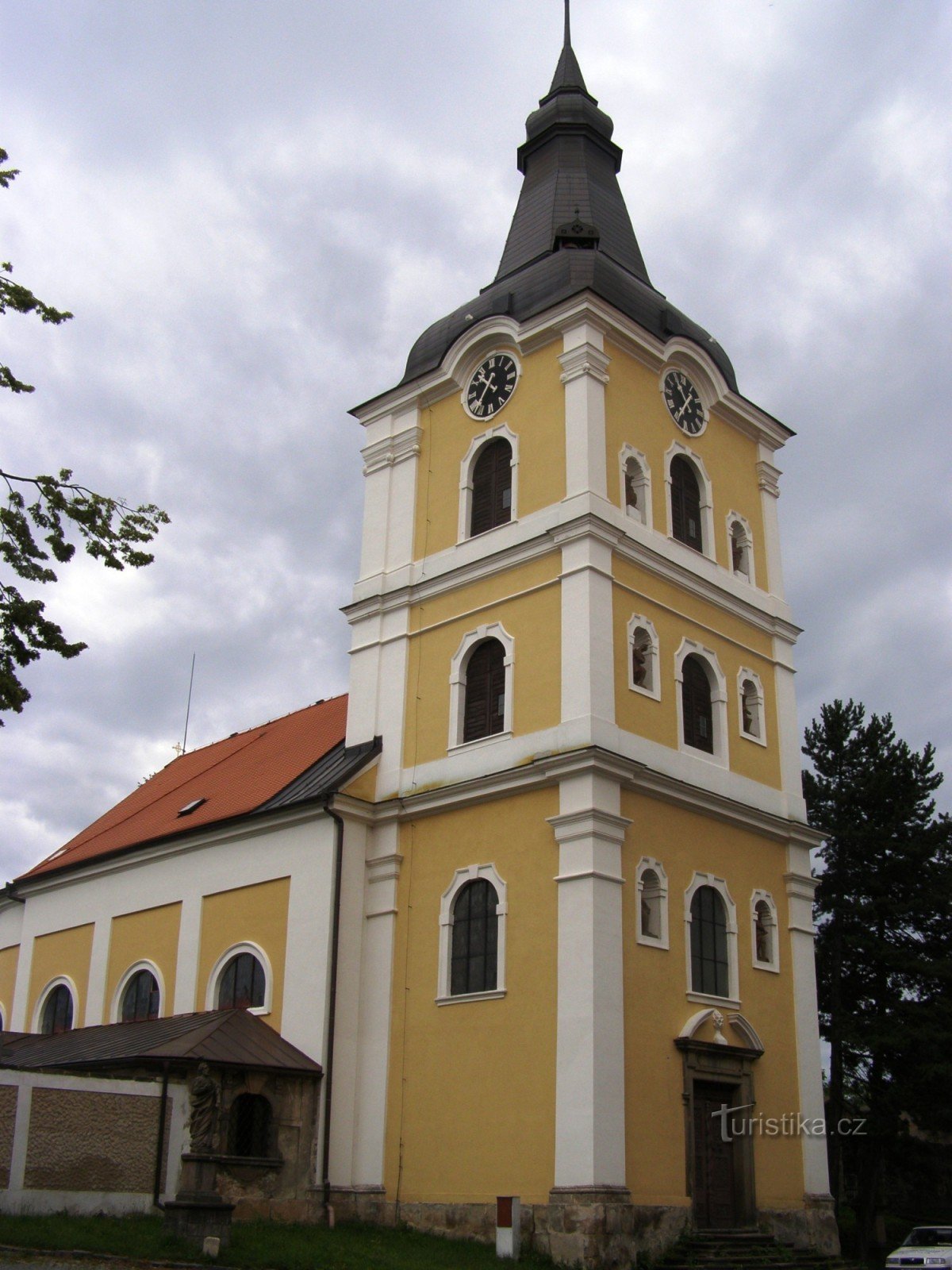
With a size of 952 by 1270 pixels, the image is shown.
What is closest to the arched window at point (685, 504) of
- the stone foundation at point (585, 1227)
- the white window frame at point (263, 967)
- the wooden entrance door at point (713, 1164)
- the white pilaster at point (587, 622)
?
the white pilaster at point (587, 622)

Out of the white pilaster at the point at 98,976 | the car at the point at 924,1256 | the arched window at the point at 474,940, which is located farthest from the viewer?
the white pilaster at the point at 98,976

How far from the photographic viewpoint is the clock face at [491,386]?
78.0 ft

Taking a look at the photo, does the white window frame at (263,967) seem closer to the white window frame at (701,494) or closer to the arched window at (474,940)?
the arched window at (474,940)

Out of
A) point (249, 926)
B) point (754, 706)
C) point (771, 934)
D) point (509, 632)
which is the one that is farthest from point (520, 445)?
point (249, 926)

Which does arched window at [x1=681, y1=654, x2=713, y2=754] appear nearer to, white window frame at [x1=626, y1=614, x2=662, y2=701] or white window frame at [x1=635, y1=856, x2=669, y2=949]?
white window frame at [x1=626, y1=614, x2=662, y2=701]

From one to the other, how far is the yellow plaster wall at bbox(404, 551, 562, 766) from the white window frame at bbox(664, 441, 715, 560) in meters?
3.14

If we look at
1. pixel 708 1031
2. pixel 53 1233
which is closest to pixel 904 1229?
pixel 708 1031

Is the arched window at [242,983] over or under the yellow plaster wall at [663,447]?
under

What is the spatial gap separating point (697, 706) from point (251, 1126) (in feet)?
32.2

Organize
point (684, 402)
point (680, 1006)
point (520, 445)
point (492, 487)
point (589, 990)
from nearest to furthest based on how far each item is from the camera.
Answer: point (589, 990) < point (680, 1006) < point (520, 445) < point (492, 487) < point (684, 402)

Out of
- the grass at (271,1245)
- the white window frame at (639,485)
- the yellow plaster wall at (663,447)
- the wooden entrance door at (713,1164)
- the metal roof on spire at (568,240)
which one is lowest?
the grass at (271,1245)

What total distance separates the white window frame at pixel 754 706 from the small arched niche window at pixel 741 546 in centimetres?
210

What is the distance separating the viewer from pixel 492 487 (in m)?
23.4
